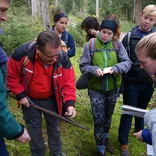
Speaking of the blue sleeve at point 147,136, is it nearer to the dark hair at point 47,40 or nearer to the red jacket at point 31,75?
the red jacket at point 31,75

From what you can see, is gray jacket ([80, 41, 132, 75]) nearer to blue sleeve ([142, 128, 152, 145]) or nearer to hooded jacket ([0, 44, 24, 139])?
blue sleeve ([142, 128, 152, 145])

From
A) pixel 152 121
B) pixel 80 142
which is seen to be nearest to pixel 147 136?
pixel 152 121

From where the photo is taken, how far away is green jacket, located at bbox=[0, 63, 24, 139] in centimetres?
185

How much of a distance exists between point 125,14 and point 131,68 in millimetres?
37408

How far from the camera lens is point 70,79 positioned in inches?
116

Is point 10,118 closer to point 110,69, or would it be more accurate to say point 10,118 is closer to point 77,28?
point 110,69

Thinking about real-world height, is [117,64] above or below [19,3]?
below

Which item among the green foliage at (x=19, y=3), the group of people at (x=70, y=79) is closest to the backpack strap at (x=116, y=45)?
the group of people at (x=70, y=79)

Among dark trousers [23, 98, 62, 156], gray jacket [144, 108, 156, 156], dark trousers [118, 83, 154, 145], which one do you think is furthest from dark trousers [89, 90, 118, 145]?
gray jacket [144, 108, 156, 156]

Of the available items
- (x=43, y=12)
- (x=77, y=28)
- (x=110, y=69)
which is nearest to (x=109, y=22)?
(x=110, y=69)

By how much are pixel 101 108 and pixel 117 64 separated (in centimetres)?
66

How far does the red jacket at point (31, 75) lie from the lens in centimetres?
266

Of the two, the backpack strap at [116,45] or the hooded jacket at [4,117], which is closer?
the hooded jacket at [4,117]

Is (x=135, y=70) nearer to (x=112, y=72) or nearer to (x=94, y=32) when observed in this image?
(x=112, y=72)
